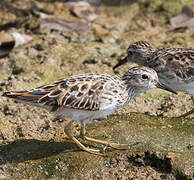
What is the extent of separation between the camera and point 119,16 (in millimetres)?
12469

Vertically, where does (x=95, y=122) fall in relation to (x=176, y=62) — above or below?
below

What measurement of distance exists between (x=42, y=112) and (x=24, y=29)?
3593mm

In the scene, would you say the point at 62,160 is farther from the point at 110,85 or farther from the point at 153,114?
the point at 153,114

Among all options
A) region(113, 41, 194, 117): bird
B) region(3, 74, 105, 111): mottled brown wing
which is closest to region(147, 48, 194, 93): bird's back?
region(113, 41, 194, 117): bird

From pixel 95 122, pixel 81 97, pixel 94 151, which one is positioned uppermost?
pixel 81 97

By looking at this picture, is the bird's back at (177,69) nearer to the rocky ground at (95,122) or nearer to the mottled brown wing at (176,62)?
the mottled brown wing at (176,62)

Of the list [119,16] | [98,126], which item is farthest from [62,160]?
[119,16]

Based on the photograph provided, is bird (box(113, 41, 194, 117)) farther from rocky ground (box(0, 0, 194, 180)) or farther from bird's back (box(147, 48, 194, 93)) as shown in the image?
rocky ground (box(0, 0, 194, 180))

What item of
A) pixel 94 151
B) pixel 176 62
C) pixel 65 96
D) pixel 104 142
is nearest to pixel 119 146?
pixel 104 142

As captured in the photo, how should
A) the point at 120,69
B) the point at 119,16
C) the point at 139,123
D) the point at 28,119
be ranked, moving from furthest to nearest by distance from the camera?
the point at 119,16, the point at 120,69, the point at 28,119, the point at 139,123

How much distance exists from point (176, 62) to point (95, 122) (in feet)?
6.31

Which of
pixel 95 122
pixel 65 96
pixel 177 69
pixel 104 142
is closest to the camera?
pixel 65 96

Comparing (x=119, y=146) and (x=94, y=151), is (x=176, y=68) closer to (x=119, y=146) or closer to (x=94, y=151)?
(x=119, y=146)

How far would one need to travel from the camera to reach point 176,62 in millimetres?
8547
